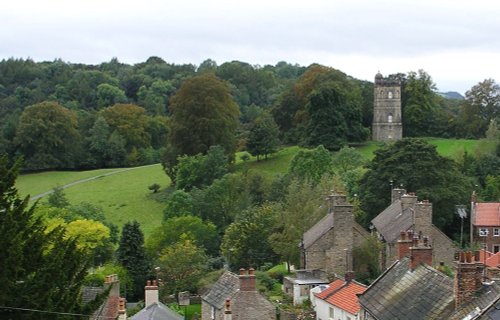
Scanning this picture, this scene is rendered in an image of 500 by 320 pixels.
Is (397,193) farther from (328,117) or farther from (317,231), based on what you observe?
(328,117)

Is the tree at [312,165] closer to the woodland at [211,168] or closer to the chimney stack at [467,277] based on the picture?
the woodland at [211,168]

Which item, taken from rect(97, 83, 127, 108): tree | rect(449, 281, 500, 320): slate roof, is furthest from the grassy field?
rect(449, 281, 500, 320): slate roof

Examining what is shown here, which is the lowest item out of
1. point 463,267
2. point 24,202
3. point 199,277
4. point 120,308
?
point 199,277

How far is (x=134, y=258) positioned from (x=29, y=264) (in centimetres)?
3577

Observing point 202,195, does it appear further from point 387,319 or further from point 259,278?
point 387,319

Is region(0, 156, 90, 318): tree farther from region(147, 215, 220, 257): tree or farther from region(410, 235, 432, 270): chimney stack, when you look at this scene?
region(147, 215, 220, 257): tree

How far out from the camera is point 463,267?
72.4 feet

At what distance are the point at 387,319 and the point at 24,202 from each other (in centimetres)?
1158

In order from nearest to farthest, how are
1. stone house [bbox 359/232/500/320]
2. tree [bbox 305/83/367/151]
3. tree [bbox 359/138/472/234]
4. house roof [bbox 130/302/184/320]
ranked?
stone house [bbox 359/232/500/320], house roof [bbox 130/302/184/320], tree [bbox 359/138/472/234], tree [bbox 305/83/367/151]

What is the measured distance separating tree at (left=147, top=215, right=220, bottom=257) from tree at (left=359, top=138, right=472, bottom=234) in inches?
455

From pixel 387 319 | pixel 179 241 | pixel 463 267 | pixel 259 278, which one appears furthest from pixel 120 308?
pixel 179 241

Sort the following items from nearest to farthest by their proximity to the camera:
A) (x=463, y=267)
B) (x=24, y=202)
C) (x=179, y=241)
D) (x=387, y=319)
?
(x=24, y=202) < (x=463, y=267) < (x=387, y=319) < (x=179, y=241)

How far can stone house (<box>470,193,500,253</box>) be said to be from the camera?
62.2 m

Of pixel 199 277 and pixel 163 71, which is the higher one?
pixel 163 71
